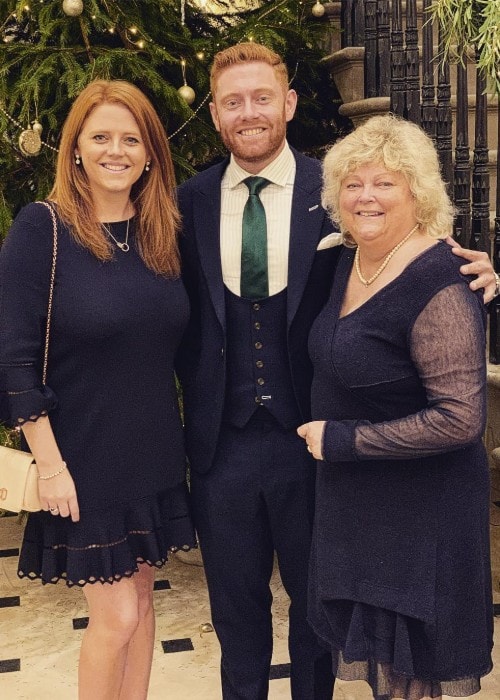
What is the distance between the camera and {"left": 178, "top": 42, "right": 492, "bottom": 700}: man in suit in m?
2.19

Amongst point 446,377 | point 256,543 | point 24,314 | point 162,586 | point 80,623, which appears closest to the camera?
point 446,377

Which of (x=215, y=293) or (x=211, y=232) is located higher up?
(x=211, y=232)

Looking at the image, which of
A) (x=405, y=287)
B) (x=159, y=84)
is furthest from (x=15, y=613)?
(x=405, y=287)

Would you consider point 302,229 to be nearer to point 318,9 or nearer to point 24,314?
point 24,314

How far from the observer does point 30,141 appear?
111 inches

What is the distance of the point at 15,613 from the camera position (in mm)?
3252

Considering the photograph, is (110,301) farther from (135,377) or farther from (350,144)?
(350,144)

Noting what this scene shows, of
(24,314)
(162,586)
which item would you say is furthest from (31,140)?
(162,586)

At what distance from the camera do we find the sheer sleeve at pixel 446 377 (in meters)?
1.76

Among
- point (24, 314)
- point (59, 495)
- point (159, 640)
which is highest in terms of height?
point (24, 314)

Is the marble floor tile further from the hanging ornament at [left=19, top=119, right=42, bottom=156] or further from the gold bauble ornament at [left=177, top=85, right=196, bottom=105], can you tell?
the gold bauble ornament at [left=177, top=85, right=196, bottom=105]

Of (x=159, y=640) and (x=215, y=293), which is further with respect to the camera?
(x=159, y=640)

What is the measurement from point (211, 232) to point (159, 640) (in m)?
1.47

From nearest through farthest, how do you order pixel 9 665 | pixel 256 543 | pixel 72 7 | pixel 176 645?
pixel 256 543 → pixel 72 7 → pixel 9 665 → pixel 176 645
